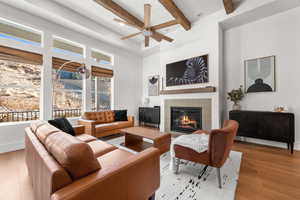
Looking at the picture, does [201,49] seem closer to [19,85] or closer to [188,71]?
[188,71]

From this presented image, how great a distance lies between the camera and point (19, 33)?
3227 millimetres

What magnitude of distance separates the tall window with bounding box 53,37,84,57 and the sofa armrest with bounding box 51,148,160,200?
4178 mm

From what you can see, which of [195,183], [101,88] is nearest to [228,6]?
[195,183]

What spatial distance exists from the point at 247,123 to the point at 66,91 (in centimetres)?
523

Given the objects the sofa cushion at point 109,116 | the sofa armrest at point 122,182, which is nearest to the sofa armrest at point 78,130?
the sofa cushion at point 109,116

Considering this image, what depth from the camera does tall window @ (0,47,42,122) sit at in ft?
10.2

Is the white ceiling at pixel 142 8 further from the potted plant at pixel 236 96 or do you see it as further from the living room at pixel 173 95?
the potted plant at pixel 236 96

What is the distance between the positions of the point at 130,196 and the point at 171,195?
751 mm

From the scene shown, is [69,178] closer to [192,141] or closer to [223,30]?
[192,141]

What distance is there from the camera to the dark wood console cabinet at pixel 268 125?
8.98 ft

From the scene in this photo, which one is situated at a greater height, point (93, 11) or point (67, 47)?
point (93, 11)

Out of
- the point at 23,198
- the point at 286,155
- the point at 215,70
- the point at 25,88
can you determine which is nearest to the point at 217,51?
the point at 215,70

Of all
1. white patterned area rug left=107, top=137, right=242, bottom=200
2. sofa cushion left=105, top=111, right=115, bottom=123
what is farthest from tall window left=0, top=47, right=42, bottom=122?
white patterned area rug left=107, top=137, right=242, bottom=200

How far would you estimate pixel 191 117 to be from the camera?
407cm
